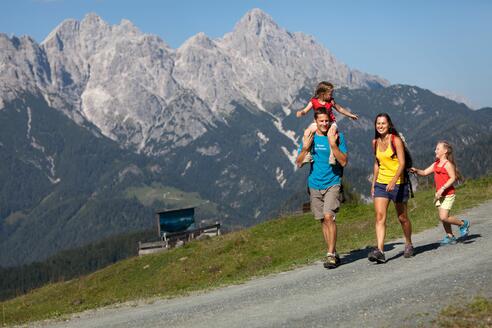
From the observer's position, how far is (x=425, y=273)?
13.2 metres

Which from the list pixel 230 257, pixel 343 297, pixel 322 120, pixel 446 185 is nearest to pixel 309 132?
→ pixel 322 120

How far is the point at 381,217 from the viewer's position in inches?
602

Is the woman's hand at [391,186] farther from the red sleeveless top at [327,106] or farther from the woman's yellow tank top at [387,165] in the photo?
the red sleeveless top at [327,106]

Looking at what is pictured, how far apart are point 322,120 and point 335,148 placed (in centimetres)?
74

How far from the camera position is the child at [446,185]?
16.6 m

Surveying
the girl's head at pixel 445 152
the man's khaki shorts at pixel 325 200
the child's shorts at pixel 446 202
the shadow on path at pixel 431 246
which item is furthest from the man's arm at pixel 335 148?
the child's shorts at pixel 446 202

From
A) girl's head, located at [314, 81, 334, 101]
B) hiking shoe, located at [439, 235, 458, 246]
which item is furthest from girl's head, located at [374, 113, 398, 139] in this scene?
hiking shoe, located at [439, 235, 458, 246]

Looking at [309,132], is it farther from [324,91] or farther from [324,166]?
[324,91]

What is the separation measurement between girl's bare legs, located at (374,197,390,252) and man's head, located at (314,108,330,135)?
2.02 metres

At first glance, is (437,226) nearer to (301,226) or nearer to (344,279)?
(344,279)

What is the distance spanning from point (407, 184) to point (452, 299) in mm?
5023

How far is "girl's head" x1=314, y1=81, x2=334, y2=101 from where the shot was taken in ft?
51.2

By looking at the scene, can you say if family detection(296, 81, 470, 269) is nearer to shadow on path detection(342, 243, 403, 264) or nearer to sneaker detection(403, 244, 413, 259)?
sneaker detection(403, 244, 413, 259)

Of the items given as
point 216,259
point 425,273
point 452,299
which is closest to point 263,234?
point 216,259
